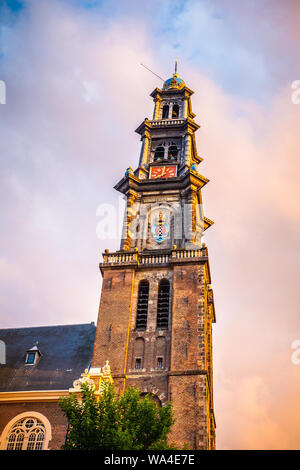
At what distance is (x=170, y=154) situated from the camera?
45.9m

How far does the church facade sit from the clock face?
3.0 inches

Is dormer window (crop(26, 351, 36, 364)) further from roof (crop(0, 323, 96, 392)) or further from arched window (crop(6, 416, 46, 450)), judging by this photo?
arched window (crop(6, 416, 46, 450))

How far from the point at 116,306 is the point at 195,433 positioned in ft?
29.8

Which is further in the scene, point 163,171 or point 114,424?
point 163,171

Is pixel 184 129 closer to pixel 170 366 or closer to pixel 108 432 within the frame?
pixel 170 366

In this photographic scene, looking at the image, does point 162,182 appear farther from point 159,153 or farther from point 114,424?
point 114,424

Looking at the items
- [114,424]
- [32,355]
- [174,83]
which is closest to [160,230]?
[32,355]

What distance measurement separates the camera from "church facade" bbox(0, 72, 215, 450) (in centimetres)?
2883

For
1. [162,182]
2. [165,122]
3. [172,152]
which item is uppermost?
[165,122]

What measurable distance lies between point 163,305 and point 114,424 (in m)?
12.8

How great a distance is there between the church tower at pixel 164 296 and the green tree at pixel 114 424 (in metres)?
5.84

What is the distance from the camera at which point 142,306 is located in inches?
1331

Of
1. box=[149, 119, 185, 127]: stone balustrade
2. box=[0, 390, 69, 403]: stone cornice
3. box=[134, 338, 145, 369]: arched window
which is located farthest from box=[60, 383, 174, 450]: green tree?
box=[149, 119, 185, 127]: stone balustrade
